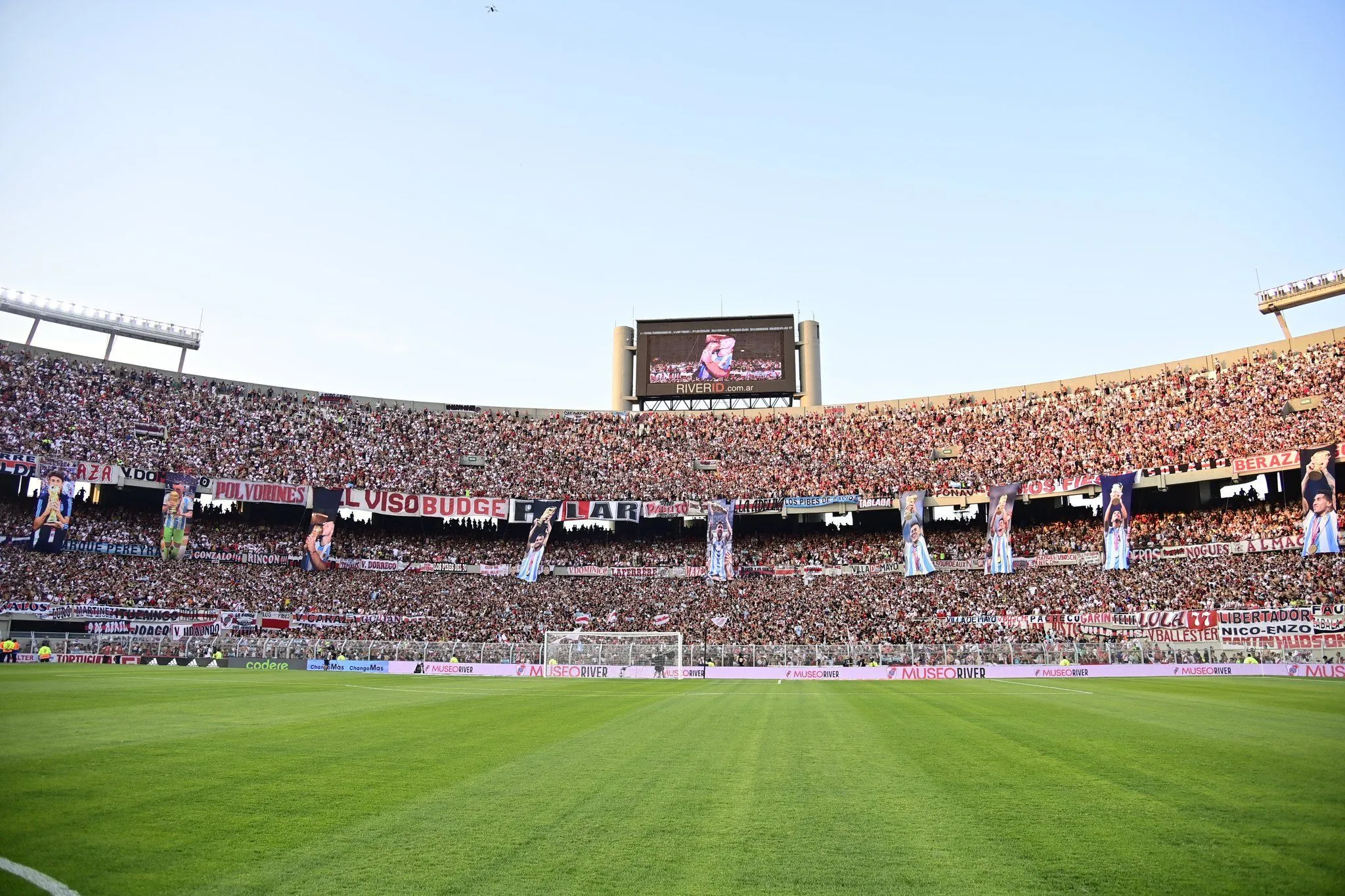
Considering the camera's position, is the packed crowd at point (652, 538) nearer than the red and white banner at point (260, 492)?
Yes

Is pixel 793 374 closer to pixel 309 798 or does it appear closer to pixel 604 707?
pixel 604 707


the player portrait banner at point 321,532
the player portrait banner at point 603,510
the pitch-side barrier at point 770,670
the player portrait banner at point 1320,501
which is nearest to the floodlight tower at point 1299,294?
the player portrait banner at point 1320,501

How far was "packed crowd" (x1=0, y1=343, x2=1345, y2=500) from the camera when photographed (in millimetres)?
49812

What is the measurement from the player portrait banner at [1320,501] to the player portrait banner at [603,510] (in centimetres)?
3613

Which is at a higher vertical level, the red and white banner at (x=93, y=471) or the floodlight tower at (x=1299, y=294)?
the floodlight tower at (x=1299, y=294)

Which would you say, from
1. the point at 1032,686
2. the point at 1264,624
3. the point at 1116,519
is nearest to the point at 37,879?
the point at 1032,686

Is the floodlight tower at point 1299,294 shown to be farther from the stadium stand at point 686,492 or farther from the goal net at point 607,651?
the goal net at point 607,651

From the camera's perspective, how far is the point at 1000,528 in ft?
162

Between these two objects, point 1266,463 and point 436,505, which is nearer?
point 1266,463

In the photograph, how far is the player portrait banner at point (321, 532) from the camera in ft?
177

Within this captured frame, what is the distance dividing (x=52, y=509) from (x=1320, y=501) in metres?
64.3

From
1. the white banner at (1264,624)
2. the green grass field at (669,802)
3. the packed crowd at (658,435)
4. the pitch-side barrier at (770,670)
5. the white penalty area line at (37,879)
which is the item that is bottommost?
the pitch-side barrier at (770,670)

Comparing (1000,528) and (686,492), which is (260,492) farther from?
(1000,528)

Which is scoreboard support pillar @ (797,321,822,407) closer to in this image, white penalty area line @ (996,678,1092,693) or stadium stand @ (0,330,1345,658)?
stadium stand @ (0,330,1345,658)
